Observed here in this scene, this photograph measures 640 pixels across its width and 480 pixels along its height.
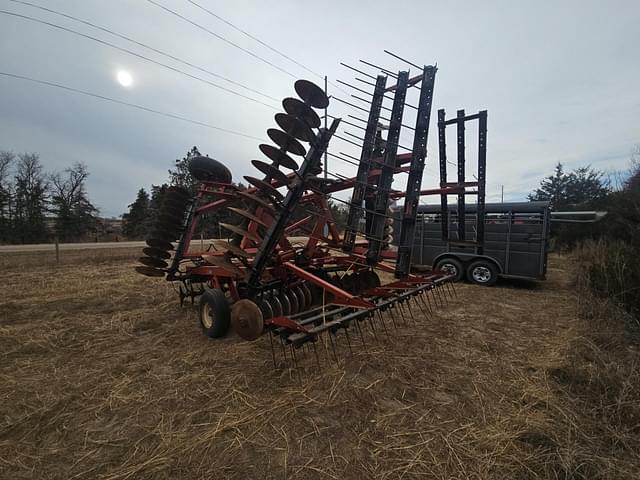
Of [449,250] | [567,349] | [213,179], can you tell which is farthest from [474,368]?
[449,250]

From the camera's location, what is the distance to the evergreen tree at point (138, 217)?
37344 mm

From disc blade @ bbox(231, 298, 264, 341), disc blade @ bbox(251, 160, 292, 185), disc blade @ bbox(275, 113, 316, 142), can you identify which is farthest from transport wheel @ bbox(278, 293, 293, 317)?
disc blade @ bbox(275, 113, 316, 142)

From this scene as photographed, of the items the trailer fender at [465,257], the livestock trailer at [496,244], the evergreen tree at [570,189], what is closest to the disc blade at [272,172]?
the livestock trailer at [496,244]

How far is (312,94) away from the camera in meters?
2.86

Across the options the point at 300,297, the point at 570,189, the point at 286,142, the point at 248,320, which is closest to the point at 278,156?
the point at 286,142

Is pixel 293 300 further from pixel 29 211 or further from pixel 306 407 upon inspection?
pixel 29 211

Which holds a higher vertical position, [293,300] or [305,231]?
[305,231]

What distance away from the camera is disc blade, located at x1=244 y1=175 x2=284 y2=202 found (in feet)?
9.43

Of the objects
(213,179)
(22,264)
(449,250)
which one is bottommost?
(22,264)

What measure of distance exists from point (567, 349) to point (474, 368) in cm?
140

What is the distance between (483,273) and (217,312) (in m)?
7.26

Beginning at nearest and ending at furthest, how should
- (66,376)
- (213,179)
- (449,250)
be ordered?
(66,376) → (213,179) → (449,250)

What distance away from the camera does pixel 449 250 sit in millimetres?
8414

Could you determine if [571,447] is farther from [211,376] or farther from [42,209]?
[42,209]
